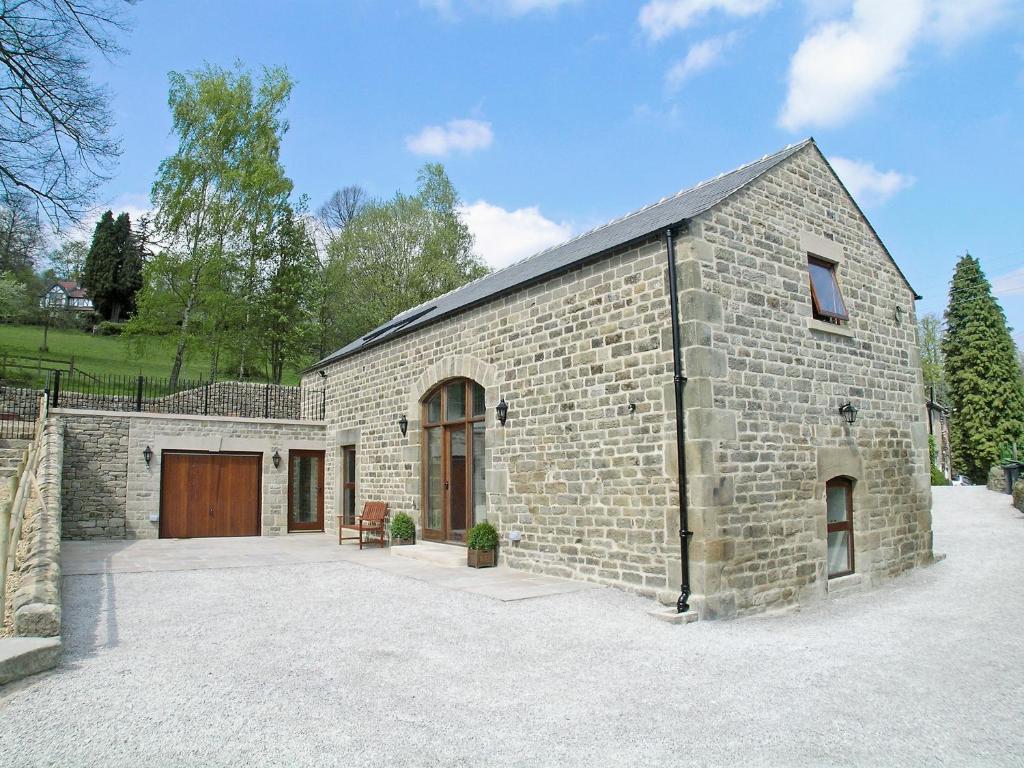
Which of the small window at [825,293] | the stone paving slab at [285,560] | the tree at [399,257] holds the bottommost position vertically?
the stone paving slab at [285,560]

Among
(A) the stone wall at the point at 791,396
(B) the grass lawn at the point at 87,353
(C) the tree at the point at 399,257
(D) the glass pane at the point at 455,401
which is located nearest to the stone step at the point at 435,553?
(D) the glass pane at the point at 455,401

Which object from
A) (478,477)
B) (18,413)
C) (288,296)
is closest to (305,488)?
(18,413)

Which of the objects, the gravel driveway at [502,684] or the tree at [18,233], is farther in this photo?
the tree at [18,233]

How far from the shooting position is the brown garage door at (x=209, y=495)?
1436cm

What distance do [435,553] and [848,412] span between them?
6300 mm

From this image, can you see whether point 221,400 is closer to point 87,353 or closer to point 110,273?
point 87,353

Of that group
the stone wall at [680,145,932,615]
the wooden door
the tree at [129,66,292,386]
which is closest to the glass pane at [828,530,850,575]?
the stone wall at [680,145,932,615]

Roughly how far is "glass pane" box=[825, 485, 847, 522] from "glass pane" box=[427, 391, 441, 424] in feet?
20.4

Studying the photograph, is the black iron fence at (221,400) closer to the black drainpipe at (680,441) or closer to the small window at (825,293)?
the black drainpipe at (680,441)

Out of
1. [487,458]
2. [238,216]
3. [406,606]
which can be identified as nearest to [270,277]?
[238,216]

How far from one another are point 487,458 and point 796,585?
14.8 feet

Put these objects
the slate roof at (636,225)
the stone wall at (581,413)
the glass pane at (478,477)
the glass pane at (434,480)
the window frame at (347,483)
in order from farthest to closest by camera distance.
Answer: the window frame at (347,483) < the glass pane at (434,480) < the glass pane at (478,477) < the slate roof at (636,225) < the stone wall at (581,413)

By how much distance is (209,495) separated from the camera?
14883 millimetres

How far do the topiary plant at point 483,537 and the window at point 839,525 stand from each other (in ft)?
14.9
